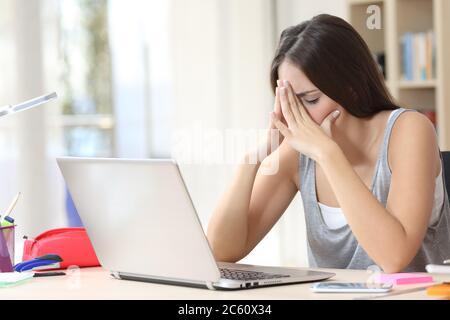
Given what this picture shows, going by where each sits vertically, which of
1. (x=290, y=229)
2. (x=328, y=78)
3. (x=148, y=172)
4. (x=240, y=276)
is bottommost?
(x=290, y=229)

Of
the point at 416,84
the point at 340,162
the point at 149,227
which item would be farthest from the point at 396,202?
the point at 416,84

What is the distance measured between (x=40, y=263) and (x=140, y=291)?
14.4 inches

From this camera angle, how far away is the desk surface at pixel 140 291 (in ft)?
4.51

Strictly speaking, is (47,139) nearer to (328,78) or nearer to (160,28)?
(160,28)

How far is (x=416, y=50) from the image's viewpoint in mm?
3711

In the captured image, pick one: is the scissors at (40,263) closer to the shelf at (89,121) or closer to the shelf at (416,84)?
the shelf at (416,84)

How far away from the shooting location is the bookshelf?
11.8 ft

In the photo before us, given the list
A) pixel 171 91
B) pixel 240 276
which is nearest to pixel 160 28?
pixel 171 91

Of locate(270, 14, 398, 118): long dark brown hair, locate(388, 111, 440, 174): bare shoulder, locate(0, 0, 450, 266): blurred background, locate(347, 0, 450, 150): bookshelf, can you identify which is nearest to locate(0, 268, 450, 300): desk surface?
locate(388, 111, 440, 174): bare shoulder

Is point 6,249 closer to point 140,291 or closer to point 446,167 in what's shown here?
point 140,291

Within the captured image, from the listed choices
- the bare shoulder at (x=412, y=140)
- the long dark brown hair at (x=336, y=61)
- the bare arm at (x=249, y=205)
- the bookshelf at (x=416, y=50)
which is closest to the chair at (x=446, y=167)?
the bare shoulder at (x=412, y=140)

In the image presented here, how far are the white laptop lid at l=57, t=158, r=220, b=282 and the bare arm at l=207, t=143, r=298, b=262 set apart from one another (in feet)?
1.21
